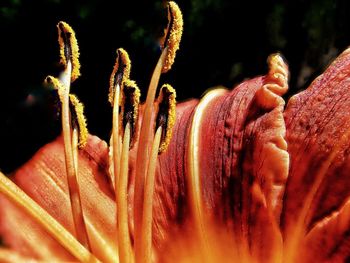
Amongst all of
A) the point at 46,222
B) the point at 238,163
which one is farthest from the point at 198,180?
the point at 46,222

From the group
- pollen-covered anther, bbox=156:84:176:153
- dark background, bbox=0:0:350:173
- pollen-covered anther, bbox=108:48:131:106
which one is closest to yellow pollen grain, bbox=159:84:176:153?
pollen-covered anther, bbox=156:84:176:153

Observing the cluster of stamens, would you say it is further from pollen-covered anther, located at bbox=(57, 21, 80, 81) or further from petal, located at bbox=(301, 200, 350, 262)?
petal, located at bbox=(301, 200, 350, 262)

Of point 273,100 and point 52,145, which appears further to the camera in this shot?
point 52,145

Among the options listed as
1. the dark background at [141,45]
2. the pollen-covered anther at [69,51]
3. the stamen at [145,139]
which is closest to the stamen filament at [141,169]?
the stamen at [145,139]

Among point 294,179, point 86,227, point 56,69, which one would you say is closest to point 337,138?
point 294,179

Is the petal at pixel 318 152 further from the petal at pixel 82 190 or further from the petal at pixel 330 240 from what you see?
the petal at pixel 82 190

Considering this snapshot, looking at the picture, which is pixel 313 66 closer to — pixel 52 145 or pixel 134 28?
pixel 134 28
